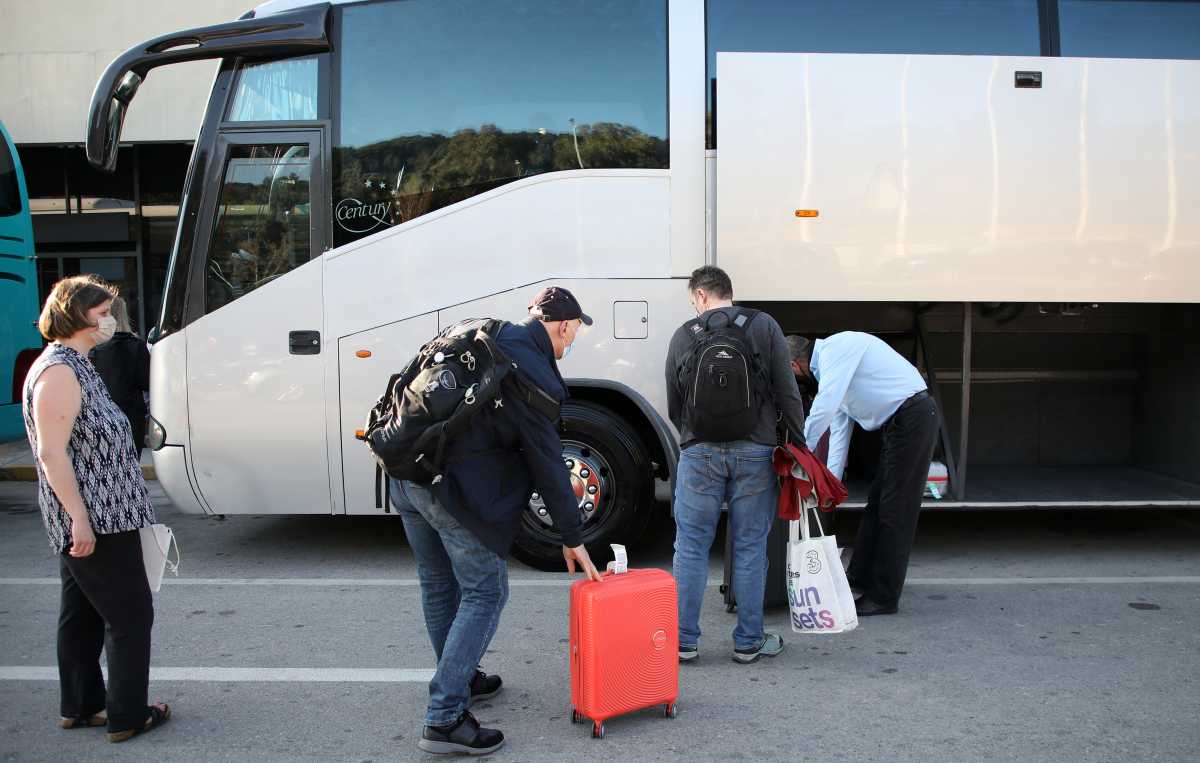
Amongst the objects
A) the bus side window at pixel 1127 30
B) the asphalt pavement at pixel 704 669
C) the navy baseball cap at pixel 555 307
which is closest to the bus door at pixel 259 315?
the asphalt pavement at pixel 704 669

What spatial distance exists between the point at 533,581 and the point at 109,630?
8.54ft

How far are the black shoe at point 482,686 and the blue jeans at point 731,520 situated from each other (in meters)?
0.85

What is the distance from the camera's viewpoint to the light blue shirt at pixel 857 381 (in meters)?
4.75

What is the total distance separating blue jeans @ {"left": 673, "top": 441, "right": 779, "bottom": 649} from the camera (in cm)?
416

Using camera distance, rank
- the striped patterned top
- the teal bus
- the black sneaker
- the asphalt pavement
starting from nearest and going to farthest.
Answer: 1. the striped patterned top
2. the asphalt pavement
3. the black sneaker
4. the teal bus

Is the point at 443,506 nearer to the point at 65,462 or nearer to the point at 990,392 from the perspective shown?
the point at 65,462

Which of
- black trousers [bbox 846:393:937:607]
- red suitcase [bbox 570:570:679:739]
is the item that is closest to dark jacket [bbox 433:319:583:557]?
red suitcase [bbox 570:570:679:739]

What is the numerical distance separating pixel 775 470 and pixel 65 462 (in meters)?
2.78

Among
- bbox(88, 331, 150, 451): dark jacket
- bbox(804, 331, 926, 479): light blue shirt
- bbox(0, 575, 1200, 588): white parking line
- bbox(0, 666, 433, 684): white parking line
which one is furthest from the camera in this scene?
bbox(88, 331, 150, 451): dark jacket

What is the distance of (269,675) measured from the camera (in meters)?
4.22

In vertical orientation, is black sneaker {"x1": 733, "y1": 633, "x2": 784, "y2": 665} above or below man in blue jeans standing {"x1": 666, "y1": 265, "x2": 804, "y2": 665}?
below

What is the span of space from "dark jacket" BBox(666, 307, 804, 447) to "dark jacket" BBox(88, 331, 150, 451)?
13.8 feet

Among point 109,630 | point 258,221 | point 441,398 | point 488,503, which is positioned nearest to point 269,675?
point 109,630

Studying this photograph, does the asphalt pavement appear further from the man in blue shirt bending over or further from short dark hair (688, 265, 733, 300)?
short dark hair (688, 265, 733, 300)
